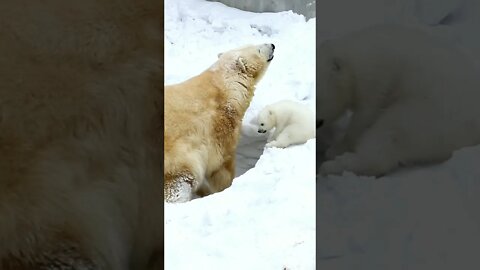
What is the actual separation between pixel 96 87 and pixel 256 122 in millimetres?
2671

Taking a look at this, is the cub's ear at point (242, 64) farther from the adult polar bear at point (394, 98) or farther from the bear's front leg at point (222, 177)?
the adult polar bear at point (394, 98)

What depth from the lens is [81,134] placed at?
0.62 metres

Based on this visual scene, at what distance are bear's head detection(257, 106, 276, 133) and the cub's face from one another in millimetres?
424

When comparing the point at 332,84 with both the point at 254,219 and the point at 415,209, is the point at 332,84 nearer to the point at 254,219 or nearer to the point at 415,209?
the point at 415,209

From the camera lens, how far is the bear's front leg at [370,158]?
2.13 feet

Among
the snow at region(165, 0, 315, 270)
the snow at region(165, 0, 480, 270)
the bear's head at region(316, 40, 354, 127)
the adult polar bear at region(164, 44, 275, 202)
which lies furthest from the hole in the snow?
the bear's head at region(316, 40, 354, 127)

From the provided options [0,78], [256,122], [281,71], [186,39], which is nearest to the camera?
[0,78]

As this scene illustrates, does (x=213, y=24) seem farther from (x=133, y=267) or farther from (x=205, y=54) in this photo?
(x=133, y=267)

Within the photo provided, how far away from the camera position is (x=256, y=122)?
3.28m

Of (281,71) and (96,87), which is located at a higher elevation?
(96,87)

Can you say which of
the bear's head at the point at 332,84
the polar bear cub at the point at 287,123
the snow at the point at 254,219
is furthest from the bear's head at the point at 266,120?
the bear's head at the point at 332,84

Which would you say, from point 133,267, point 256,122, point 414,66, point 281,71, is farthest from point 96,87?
point 281,71

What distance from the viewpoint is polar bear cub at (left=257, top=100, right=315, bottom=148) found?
2.83 metres

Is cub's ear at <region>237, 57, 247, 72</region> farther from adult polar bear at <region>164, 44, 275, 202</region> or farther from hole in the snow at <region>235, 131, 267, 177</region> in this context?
hole in the snow at <region>235, 131, 267, 177</region>
